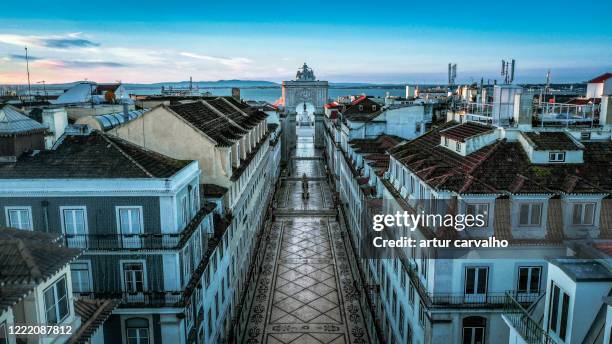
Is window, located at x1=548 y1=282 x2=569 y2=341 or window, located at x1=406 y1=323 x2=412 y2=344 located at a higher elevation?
window, located at x1=548 y1=282 x2=569 y2=341

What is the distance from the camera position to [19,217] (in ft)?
62.3

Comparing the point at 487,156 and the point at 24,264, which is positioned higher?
the point at 487,156

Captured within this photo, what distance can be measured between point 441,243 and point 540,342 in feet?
20.8

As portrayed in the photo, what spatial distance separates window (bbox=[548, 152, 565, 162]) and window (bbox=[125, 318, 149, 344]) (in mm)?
17745

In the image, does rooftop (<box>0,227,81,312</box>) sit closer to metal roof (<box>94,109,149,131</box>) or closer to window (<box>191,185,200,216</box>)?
window (<box>191,185,200,216</box>)

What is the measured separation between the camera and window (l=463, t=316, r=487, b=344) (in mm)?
18531

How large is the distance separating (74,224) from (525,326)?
53.8 feet

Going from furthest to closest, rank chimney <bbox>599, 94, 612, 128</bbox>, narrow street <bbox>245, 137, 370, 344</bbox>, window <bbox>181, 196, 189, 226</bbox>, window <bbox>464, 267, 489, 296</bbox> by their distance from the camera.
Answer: narrow street <bbox>245, 137, 370, 344</bbox>
chimney <bbox>599, 94, 612, 128</bbox>
window <bbox>181, 196, 189, 226</bbox>
window <bbox>464, 267, 489, 296</bbox>

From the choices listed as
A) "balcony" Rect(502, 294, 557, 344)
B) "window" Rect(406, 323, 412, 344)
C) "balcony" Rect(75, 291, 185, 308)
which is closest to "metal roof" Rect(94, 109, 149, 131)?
Answer: "balcony" Rect(75, 291, 185, 308)

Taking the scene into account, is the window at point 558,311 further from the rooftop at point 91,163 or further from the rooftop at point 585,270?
the rooftop at point 91,163

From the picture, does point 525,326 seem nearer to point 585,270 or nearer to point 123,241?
point 585,270

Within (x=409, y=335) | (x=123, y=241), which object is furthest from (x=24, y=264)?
(x=409, y=335)

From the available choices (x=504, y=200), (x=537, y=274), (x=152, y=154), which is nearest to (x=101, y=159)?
(x=152, y=154)

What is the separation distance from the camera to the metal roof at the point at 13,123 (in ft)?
65.1
